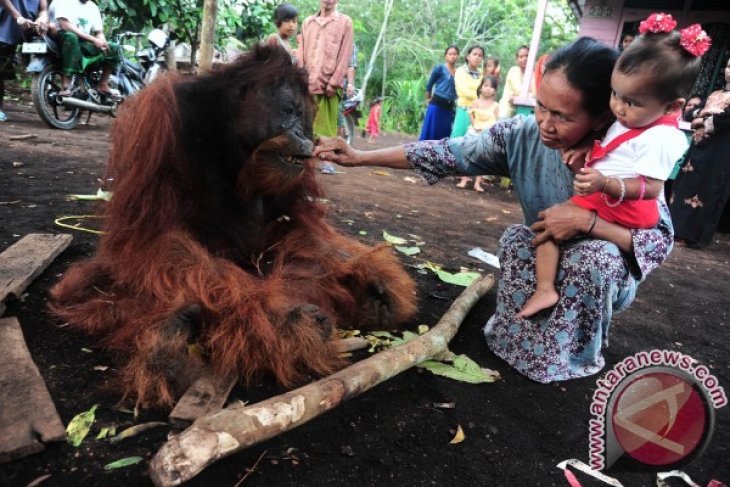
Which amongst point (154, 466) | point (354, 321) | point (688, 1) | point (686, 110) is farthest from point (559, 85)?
point (688, 1)

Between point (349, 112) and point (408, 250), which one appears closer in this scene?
point (408, 250)

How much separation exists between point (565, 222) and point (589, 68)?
531 millimetres

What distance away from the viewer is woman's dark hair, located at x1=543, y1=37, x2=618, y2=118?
5.73ft

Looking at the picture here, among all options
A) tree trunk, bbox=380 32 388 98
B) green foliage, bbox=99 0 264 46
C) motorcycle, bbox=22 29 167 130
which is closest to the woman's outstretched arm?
motorcycle, bbox=22 29 167 130

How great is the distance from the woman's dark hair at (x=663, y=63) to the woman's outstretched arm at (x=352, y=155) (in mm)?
990

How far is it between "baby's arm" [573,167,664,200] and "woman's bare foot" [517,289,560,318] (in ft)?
1.27

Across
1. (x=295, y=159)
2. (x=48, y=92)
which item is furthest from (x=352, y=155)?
(x=48, y=92)

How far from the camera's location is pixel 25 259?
6.93 ft

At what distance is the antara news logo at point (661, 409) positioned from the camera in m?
0.86

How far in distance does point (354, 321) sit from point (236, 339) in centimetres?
62

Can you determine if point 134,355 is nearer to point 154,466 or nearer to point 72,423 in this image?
point 72,423

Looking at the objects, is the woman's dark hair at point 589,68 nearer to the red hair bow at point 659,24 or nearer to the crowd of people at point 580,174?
the crowd of people at point 580,174

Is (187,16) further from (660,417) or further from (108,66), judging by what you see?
(660,417)

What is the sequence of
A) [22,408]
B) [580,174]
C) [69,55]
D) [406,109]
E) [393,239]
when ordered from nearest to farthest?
[22,408] < [580,174] < [393,239] < [69,55] < [406,109]
